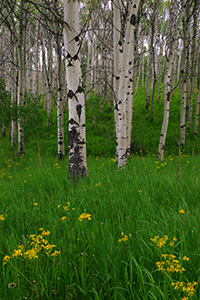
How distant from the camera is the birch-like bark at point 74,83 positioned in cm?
400

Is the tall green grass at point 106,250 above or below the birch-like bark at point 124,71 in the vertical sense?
below

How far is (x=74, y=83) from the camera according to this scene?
409 cm

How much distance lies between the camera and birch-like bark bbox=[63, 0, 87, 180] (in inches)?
157

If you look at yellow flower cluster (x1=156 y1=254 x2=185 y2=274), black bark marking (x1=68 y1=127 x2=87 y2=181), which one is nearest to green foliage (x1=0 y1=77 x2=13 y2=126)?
black bark marking (x1=68 y1=127 x2=87 y2=181)

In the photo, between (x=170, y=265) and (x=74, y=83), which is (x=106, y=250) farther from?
(x=74, y=83)

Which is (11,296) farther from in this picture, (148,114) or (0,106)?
(148,114)

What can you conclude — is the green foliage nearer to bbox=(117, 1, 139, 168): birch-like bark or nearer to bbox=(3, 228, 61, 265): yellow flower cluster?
bbox=(117, 1, 139, 168): birch-like bark

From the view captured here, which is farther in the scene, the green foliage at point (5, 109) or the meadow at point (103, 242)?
the green foliage at point (5, 109)

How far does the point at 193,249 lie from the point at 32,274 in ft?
4.33

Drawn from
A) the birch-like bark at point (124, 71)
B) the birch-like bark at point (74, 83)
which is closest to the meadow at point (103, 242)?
the birch-like bark at point (74, 83)

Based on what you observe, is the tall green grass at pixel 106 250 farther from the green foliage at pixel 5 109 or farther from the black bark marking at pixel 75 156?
the green foliage at pixel 5 109

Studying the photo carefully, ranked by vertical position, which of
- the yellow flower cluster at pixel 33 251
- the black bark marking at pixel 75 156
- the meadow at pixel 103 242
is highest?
the black bark marking at pixel 75 156

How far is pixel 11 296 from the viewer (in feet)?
4.65

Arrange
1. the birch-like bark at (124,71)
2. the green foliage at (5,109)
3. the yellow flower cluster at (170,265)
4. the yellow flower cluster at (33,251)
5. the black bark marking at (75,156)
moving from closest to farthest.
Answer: the yellow flower cluster at (170,265)
the yellow flower cluster at (33,251)
the black bark marking at (75,156)
the birch-like bark at (124,71)
the green foliage at (5,109)
